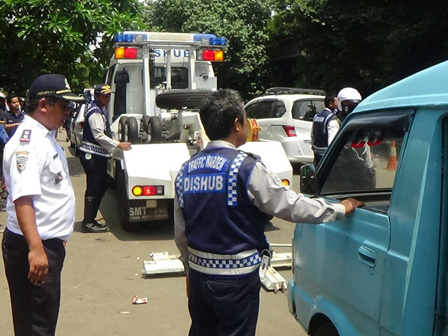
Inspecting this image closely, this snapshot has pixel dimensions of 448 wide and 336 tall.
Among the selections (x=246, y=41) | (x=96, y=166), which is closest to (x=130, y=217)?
(x=96, y=166)

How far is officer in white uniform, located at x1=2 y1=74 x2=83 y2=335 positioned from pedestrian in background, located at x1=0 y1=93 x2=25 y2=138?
6.91 meters

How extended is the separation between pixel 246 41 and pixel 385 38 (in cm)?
758

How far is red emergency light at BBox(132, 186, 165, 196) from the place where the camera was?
7.25 meters

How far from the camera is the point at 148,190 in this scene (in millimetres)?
7266

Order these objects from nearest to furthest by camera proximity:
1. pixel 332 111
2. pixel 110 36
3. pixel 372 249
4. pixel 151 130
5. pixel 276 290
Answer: pixel 372 249 → pixel 276 290 → pixel 332 111 → pixel 151 130 → pixel 110 36

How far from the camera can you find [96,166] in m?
7.96

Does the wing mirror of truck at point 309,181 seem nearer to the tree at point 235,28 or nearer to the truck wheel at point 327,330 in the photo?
the truck wheel at point 327,330

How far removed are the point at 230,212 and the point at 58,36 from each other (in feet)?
32.6

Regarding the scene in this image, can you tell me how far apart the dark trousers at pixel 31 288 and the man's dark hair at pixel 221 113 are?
1155 mm

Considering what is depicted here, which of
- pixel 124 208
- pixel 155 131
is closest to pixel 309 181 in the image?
pixel 124 208

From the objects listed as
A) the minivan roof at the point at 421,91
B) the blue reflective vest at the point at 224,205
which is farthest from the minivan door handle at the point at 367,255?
the minivan roof at the point at 421,91

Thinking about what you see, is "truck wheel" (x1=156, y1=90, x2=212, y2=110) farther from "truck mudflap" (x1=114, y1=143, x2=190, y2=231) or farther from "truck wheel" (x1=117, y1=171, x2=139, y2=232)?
"truck wheel" (x1=117, y1=171, x2=139, y2=232)

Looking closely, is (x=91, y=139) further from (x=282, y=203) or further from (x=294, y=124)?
(x=294, y=124)

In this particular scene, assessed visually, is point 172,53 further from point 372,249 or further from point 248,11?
point 248,11
